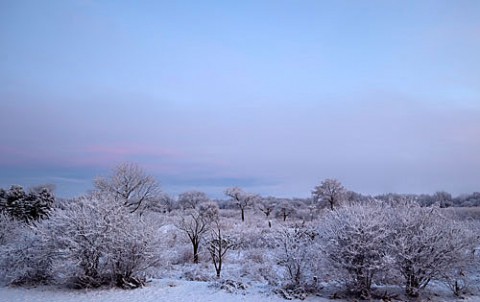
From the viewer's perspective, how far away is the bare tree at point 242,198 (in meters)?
81.8

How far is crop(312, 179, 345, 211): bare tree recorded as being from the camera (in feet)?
212

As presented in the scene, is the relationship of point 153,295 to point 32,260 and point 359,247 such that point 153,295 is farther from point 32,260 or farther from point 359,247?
point 359,247

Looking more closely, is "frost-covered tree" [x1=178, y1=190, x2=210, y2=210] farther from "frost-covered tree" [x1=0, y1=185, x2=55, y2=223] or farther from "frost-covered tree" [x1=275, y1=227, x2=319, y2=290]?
"frost-covered tree" [x1=275, y1=227, x2=319, y2=290]

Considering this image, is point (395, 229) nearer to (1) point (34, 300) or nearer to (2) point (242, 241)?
(1) point (34, 300)

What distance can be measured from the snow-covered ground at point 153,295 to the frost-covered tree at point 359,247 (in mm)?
1444

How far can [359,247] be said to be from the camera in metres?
17.4

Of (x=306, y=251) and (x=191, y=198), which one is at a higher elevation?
(x=306, y=251)

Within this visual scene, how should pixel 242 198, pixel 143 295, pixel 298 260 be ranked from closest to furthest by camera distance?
1. pixel 143 295
2. pixel 298 260
3. pixel 242 198

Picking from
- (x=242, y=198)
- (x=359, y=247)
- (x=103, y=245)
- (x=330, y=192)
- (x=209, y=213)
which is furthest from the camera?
(x=242, y=198)

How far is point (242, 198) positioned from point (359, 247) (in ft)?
214

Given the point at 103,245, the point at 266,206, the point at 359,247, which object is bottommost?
the point at 266,206

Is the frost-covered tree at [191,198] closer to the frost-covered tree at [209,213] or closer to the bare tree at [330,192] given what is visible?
the frost-covered tree at [209,213]

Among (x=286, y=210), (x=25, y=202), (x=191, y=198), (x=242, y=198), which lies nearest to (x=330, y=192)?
(x=286, y=210)

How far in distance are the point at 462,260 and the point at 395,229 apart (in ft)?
10.5
